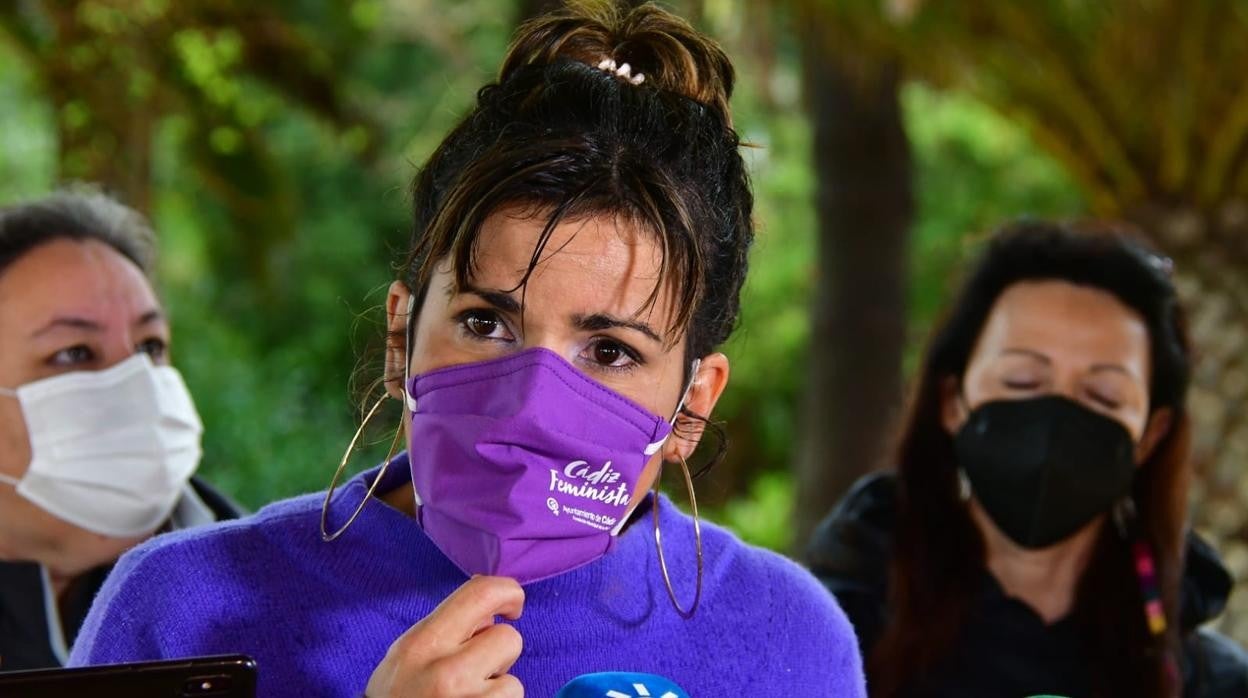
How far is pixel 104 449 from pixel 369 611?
138cm

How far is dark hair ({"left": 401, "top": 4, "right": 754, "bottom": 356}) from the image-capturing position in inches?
77.0

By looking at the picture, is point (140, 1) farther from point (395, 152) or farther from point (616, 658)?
point (395, 152)

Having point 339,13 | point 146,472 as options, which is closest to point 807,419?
point 146,472

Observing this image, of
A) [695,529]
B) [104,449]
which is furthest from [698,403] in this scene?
[104,449]

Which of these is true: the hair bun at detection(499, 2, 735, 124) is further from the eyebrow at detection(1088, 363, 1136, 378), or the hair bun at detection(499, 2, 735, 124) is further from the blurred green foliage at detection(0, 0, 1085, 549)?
the blurred green foliage at detection(0, 0, 1085, 549)

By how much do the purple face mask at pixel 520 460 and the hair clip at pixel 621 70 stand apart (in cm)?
46

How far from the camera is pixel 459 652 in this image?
169 centimetres

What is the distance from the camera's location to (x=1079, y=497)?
10.3ft

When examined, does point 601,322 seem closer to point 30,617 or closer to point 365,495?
point 365,495

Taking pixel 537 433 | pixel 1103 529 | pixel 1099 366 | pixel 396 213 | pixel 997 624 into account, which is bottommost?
pixel 396 213

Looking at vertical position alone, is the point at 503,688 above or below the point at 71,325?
above

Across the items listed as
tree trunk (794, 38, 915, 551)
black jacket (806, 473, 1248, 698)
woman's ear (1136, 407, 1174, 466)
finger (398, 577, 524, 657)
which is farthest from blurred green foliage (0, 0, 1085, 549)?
finger (398, 577, 524, 657)

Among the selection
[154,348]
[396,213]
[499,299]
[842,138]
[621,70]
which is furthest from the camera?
[396,213]

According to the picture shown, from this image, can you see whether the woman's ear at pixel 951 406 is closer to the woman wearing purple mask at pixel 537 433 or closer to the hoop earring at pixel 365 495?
the woman wearing purple mask at pixel 537 433
